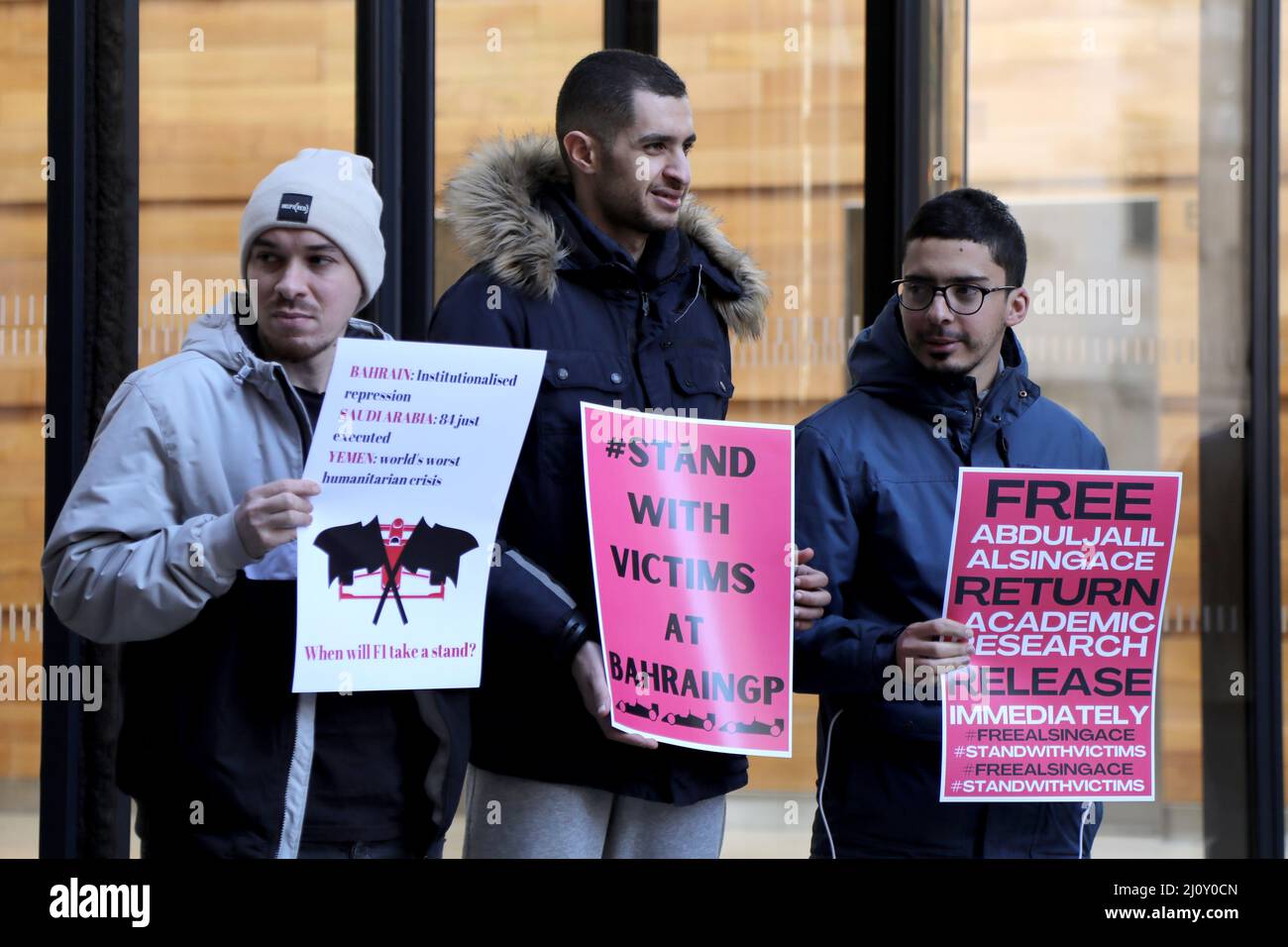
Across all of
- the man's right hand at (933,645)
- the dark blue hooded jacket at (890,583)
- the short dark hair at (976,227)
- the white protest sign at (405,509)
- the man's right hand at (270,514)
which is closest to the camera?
the man's right hand at (270,514)

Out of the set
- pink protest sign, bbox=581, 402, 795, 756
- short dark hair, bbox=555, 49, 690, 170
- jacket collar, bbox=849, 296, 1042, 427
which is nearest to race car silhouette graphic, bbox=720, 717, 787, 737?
pink protest sign, bbox=581, 402, 795, 756

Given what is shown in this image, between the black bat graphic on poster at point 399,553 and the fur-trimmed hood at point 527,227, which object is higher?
the fur-trimmed hood at point 527,227

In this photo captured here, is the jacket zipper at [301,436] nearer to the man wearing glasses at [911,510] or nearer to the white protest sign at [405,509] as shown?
the white protest sign at [405,509]

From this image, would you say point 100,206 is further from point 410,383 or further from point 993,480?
point 993,480

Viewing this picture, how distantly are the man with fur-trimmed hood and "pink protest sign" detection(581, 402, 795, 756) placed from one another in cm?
8

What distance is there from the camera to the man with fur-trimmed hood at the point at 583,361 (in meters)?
2.59

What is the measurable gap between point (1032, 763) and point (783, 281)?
2.11m

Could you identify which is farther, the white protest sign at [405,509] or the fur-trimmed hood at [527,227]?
the fur-trimmed hood at [527,227]

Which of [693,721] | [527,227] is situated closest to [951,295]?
[527,227]

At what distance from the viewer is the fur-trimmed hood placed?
8.66 ft

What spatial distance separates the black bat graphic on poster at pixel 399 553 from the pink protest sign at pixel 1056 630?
836mm

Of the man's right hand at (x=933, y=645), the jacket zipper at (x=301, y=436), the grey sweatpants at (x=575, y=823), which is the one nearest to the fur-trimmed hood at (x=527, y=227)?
the jacket zipper at (x=301, y=436)

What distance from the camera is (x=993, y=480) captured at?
254 centimetres
